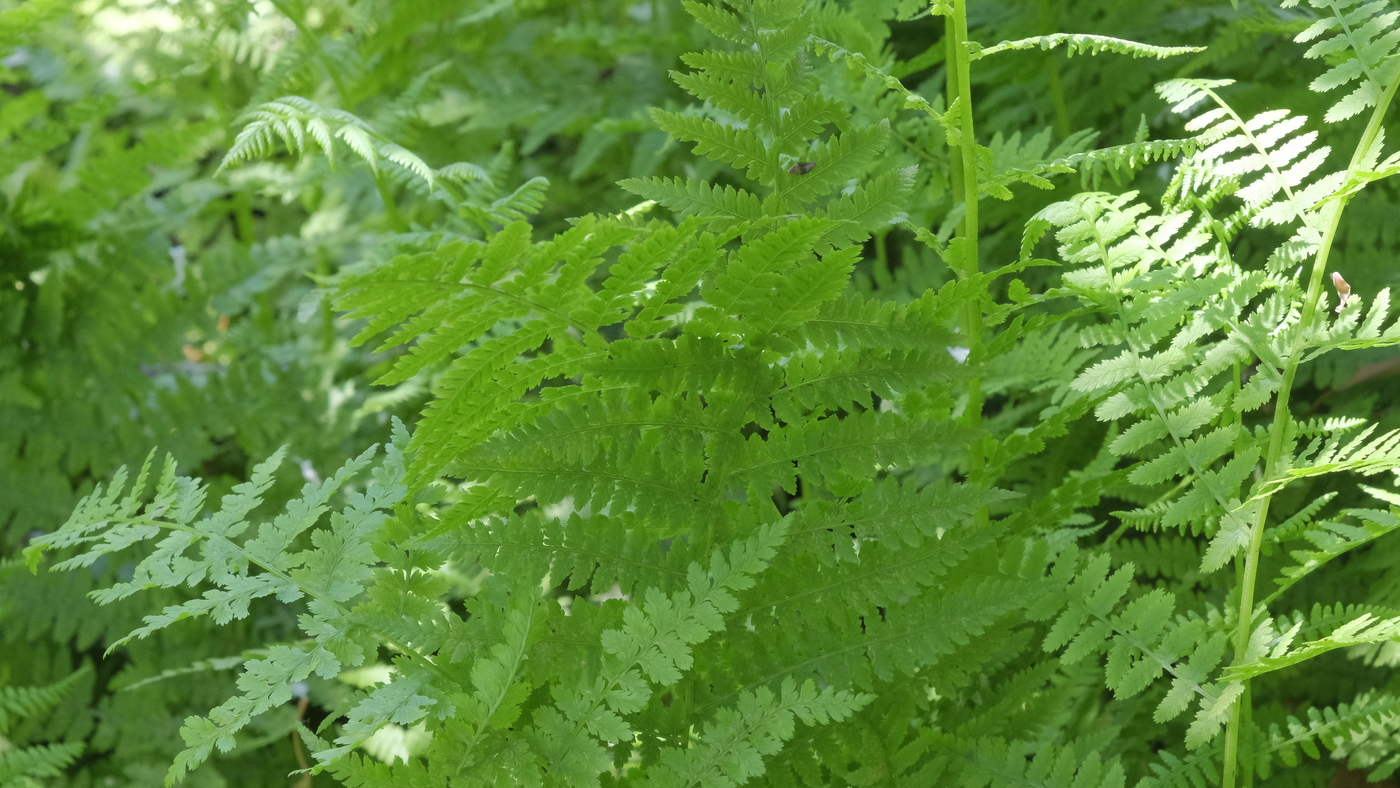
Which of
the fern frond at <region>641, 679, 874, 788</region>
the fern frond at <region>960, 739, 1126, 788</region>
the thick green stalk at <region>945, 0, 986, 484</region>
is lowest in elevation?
the fern frond at <region>960, 739, 1126, 788</region>

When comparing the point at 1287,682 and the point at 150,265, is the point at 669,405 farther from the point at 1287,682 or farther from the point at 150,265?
the point at 150,265

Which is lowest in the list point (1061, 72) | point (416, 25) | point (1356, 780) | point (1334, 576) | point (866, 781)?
point (1356, 780)

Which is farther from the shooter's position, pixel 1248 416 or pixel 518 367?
pixel 1248 416

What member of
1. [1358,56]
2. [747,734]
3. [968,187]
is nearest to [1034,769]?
[747,734]

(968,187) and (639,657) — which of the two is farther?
(968,187)

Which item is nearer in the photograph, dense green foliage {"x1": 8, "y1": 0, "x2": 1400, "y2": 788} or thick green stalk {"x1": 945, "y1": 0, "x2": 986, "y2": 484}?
dense green foliage {"x1": 8, "y1": 0, "x2": 1400, "y2": 788}

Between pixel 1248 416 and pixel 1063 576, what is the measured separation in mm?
707

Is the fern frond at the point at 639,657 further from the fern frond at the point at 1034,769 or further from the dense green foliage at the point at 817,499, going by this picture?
the fern frond at the point at 1034,769

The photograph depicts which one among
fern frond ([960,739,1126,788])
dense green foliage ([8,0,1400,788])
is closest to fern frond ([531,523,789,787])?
dense green foliage ([8,0,1400,788])

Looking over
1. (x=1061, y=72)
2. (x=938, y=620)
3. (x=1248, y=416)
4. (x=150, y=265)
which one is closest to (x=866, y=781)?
(x=938, y=620)

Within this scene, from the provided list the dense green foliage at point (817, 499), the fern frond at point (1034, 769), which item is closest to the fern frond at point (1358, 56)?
the dense green foliage at point (817, 499)

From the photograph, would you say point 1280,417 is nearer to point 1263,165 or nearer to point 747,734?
point 1263,165

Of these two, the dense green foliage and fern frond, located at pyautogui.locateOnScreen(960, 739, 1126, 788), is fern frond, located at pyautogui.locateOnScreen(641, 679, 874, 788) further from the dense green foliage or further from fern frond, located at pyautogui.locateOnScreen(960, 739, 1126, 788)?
fern frond, located at pyautogui.locateOnScreen(960, 739, 1126, 788)

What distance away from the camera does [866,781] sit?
74 centimetres
